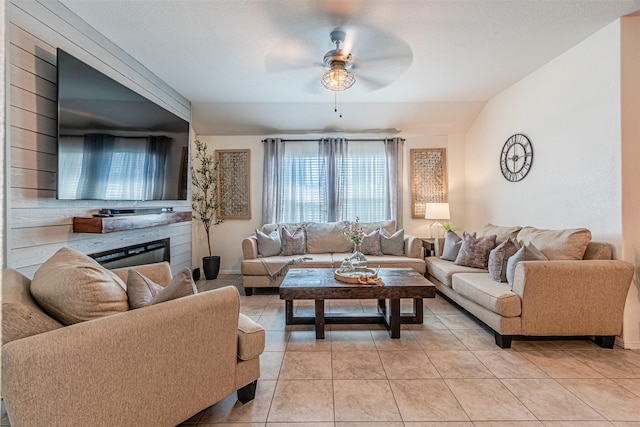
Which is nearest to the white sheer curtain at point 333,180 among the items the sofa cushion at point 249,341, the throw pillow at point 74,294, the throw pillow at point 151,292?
the sofa cushion at point 249,341

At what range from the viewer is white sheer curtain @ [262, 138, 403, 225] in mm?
5148

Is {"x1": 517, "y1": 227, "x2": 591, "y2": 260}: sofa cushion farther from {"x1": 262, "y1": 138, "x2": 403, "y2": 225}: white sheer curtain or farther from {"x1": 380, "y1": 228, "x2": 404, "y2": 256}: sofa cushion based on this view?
{"x1": 262, "y1": 138, "x2": 403, "y2": 225}: white sheer curtain

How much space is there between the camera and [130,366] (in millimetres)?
1439

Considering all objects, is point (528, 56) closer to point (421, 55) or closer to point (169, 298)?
point (421, 55)

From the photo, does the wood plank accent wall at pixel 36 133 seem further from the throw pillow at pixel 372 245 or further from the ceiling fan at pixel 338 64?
the throw pillow at pixel 372 245

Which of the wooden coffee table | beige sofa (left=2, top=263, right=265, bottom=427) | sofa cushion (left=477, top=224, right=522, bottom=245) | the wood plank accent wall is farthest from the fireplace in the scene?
sofa cushion (left=477, top=224, right=522, bottom=245)

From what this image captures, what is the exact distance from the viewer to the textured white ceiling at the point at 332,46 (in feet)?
7.93

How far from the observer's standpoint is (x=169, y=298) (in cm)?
167

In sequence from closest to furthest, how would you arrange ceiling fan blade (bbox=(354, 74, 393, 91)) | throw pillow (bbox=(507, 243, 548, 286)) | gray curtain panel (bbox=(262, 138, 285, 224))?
throw pillow (bbox=(507, 243, 548, 286)) < ceiling fan blade (bbox=(354, 74, 393, 91)) < gray curtain panel (bbox=(262, 138, 285, 224))

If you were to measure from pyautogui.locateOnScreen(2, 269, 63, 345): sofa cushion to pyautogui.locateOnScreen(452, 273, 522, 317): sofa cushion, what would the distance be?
287 cm

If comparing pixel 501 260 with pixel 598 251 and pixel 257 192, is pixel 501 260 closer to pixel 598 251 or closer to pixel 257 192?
pixel 598 251

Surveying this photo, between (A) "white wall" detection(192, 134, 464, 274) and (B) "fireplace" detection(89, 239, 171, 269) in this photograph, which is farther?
(A) "white wall" detection(192, 134, 464, 274)

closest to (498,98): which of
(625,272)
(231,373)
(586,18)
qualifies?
(586,18)

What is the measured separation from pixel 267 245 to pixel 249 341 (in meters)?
2.52
